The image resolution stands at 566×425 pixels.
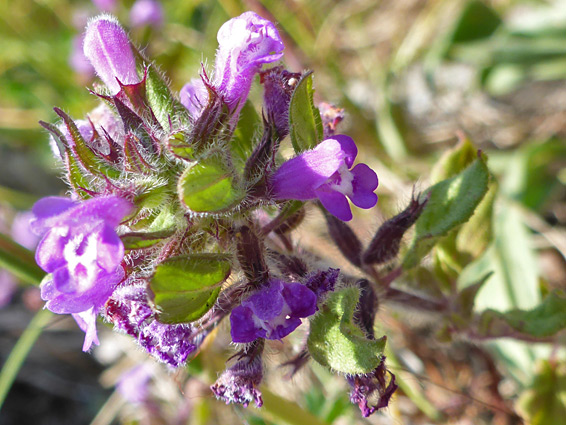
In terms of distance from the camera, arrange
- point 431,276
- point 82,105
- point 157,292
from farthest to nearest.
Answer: point 82,105 < point 431,276 < point 157,292

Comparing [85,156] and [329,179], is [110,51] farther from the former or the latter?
[329,179]

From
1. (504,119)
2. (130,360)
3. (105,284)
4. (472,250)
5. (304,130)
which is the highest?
(105,284)

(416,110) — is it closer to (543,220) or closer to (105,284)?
(543,220)

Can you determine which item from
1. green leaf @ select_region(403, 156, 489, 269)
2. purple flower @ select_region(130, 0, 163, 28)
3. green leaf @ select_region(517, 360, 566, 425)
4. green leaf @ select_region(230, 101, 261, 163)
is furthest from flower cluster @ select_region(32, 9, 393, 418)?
purple flower @ select_region(130, 0, 163, 28)

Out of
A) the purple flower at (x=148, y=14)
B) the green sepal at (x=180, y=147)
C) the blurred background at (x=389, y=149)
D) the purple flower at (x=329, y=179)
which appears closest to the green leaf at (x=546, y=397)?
the blurred background at (x=389, y=149)

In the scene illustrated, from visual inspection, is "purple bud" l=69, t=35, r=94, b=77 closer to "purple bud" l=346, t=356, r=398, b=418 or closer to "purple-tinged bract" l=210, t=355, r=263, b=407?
"purple-tinged bract" l=210, t=355, r=263, b=407

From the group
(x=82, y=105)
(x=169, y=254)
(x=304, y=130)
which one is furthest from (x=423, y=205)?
(x=82, y=105)

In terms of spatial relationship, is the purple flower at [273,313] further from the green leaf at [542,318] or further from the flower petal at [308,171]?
the green leaf at [542,318]

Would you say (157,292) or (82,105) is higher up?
(157,292)
